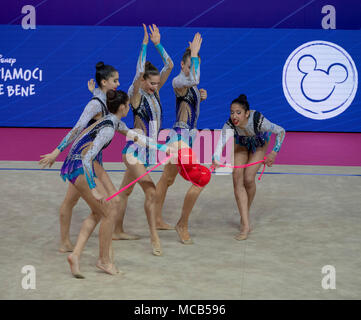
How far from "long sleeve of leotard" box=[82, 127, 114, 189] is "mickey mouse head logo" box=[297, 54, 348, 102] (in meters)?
6.68

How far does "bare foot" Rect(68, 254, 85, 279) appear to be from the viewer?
4488mm

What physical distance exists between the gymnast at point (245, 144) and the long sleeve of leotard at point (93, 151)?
1426mm

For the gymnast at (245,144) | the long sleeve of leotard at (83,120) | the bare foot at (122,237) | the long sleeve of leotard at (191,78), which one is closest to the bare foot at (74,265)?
the long sleeve of leotard at (83,120)

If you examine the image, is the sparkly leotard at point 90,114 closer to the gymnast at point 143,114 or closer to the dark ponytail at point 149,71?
the gymnast at point 143,114

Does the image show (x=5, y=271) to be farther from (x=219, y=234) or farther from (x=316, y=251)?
(x=316, y=251)

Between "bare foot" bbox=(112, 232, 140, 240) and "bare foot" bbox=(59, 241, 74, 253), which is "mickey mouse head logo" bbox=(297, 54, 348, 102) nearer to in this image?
"bare foot" bbox=(112, 232, 140, 240)

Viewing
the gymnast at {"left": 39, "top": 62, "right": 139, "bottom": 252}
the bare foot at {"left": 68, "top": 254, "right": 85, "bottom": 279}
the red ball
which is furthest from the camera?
the red ball

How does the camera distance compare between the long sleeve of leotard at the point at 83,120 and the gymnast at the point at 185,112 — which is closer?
the long sleeve of leotard at the point at 83,120

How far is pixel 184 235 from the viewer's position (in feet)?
18.3

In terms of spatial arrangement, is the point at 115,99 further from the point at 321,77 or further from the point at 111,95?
the point at 321,77

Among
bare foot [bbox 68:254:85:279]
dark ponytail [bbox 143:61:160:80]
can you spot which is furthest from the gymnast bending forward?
dark ponytail [bbox 143:61:160:80]

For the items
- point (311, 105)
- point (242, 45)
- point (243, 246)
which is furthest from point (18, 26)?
point (243, 246)

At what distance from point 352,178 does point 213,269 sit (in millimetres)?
3748

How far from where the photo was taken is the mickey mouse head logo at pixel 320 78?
10.5m
